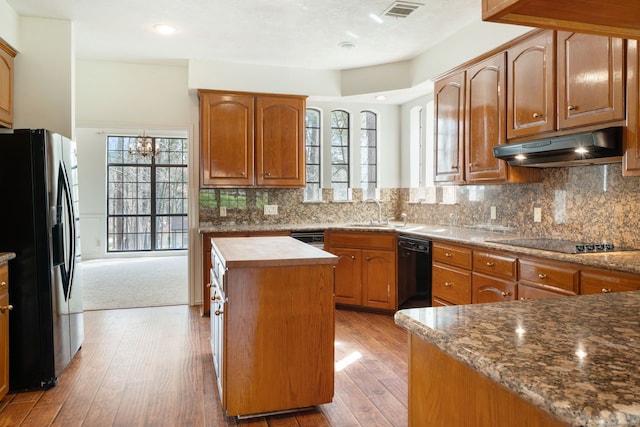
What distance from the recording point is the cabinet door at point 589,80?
8.05 feet

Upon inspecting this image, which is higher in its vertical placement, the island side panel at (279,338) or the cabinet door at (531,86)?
the cabinet door at (531,86)

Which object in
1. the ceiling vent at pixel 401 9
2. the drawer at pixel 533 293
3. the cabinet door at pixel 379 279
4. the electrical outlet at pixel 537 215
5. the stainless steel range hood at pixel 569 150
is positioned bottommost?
the cabinet door at pixel 379 279

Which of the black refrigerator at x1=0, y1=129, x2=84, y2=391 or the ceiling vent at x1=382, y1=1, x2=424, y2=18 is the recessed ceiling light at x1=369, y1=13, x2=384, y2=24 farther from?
the black refrigerator at x1=0, y1=129, x2=84, y2=391

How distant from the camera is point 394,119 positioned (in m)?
5.63

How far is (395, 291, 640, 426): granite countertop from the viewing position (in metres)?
0.64

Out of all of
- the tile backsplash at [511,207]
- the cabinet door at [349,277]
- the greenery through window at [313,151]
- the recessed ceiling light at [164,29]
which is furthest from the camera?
the greenery through window at [313,151]

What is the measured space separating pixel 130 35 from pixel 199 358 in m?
2.84

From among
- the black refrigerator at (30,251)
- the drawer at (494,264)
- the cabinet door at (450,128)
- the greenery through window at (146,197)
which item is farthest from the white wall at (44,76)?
the greenery through window at (146,197)

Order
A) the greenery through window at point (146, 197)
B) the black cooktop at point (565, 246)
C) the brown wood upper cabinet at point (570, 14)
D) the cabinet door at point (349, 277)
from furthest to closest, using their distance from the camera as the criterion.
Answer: the greenery through window at point (146, 197) < the cabinet door at point (349, 277) < the black cooktop at point (565, 246) < the brown wood upper cabinet at point (570, 14)

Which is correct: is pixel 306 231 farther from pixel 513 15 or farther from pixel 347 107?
pixel 513 15

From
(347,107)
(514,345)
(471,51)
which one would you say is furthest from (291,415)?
(347,107)

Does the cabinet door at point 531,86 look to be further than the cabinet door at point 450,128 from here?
Answer: No

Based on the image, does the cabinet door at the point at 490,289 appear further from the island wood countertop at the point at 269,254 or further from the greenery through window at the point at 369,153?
the greenery through window at the point at 369,153

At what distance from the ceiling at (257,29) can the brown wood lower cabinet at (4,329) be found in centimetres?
204
